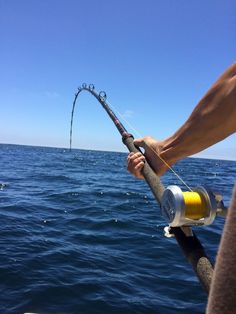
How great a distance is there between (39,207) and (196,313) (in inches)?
282

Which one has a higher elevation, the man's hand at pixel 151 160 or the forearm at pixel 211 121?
the man's hand at pixel 151 160

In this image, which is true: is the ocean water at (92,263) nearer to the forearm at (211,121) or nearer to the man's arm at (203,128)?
the man's arm at (203,128)

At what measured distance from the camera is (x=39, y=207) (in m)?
11.2

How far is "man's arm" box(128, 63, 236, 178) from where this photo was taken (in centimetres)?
149

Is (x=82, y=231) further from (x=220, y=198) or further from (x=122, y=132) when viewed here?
(x=220, y=198)

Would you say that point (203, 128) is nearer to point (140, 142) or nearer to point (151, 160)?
point (151, 160)

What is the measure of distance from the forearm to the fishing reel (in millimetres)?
316

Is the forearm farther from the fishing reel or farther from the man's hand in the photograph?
the fishing reel

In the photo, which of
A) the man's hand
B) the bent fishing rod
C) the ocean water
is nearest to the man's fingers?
the man's hand

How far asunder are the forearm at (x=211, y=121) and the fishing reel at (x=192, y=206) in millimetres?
316

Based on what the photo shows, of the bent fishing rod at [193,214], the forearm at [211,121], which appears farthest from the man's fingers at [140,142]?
the bent fishing rod at [193,214]

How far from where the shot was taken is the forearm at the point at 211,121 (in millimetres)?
1479

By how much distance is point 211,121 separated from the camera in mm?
1646

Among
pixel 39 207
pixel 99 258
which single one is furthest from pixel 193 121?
pixel 39 207
